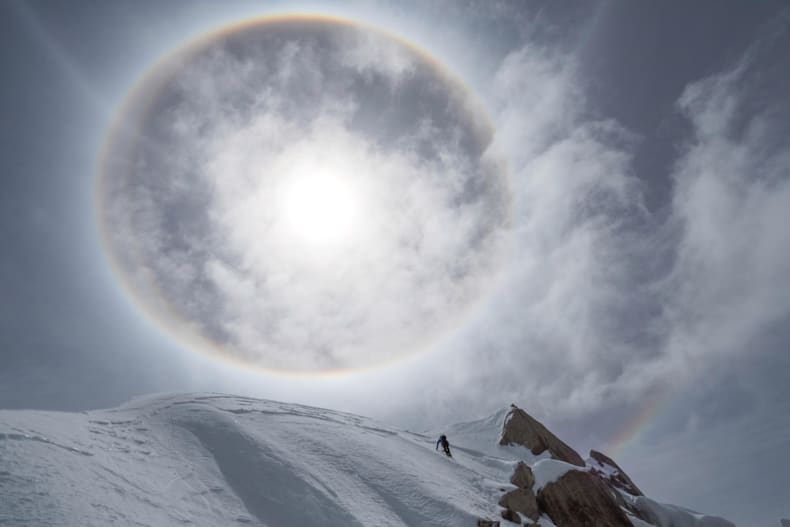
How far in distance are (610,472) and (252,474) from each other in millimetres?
44629

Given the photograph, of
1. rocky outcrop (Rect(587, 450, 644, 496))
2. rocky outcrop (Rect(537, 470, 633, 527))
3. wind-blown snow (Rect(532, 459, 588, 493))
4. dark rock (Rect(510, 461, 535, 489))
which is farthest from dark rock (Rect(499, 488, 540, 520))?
rocky outcrop (Rect(587, 450, 644, 496))

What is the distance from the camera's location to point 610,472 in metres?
47.7

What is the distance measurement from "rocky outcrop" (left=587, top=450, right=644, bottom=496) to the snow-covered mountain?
996 cm

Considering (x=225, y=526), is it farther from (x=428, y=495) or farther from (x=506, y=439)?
(x=506, y=439)

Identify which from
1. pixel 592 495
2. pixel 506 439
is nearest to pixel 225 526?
pixel 592 495

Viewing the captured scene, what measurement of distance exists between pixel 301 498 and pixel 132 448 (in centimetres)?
893

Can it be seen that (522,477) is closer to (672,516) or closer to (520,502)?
(520,502)

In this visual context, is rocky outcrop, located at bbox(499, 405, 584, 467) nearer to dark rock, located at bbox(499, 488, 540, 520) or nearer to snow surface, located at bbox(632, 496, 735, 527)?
snow surface, located at bbox(632, 496, 735, 527)

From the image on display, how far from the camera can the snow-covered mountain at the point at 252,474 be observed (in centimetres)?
1468

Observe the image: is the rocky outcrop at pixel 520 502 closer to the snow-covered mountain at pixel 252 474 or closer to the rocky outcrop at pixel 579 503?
the snow-covered mountain at pixel 252 474

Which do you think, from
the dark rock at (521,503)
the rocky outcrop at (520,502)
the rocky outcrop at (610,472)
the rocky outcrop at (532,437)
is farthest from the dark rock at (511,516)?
the rocky outcrop at (610,472)

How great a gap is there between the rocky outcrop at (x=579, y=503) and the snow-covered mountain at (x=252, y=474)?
79 mm

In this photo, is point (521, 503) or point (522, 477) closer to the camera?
point (521, 503)

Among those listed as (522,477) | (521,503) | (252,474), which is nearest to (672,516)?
(522,477)
